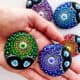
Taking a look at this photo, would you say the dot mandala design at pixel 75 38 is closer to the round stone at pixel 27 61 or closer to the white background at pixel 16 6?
the white background at pixel 16 6

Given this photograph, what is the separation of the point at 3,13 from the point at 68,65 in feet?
0.78

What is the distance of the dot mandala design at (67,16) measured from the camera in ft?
2.94

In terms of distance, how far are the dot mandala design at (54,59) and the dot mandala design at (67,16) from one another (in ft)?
0.72

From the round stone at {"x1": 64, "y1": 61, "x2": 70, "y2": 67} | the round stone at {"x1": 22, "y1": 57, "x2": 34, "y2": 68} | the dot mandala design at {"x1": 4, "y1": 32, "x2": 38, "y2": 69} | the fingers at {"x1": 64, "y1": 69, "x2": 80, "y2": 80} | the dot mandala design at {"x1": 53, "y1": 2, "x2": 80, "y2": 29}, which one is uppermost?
the dot mandala design at {"x1": 53, "y1": 2, "x2": 80, "y2": 29}

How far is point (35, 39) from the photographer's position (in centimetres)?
71

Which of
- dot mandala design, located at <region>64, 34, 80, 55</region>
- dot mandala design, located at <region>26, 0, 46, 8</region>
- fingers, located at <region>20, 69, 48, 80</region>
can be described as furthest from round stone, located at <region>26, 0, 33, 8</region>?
fingers, located at <region>20, 69, 48, 80</region>

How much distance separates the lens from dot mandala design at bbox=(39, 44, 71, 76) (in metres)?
0.69

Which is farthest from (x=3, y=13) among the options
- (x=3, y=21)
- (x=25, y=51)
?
(x=25, y=51)

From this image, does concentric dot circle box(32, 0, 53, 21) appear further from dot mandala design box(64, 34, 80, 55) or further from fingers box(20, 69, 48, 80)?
fingers box(20, 69, 48, 80)

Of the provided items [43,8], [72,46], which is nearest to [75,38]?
[72,46]

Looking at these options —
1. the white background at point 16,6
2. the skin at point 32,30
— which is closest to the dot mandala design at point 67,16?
the white background at point 16,6

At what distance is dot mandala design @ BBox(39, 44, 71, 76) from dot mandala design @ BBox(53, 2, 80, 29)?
219 millimetres

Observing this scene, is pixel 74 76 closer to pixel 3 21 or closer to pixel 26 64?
pixel 26 64

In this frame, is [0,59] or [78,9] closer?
[0,59]
